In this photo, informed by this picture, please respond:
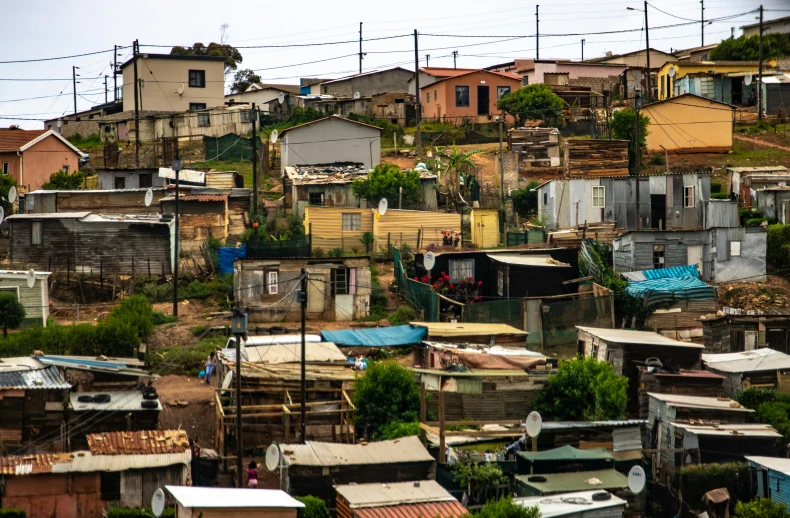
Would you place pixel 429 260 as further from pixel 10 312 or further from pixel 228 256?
pixel 10 312

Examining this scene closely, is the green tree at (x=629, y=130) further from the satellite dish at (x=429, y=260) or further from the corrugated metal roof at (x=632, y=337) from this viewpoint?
the corrugated metal roof at (x=632, y=337)

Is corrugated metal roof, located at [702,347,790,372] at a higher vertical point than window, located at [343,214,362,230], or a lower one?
lower

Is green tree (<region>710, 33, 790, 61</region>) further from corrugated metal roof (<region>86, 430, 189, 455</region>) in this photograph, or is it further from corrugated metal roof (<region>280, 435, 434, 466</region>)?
corrugated metal roof (<region>86, 430, 189, 455</region>)

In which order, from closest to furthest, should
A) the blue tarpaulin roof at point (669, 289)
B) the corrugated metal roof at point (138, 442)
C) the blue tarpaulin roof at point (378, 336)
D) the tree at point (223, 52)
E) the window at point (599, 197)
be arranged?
1. the corrugated metal roof at point (138, 442)
2. the blue tarpaulin roof at point (378, 336)
3. the blue tarpaulin roof at point (669, 289)
4. the window at point (599, 197)
5. the tree at point (223, 52)

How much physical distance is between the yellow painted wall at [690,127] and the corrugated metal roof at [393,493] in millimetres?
33687

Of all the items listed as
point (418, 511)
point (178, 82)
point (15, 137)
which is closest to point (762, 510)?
point (418, 511)

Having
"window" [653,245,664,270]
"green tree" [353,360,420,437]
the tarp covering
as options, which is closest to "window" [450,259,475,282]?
"window" [653,245,664,270]

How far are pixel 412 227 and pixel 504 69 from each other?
3536 cm

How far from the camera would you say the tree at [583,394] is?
27.4m

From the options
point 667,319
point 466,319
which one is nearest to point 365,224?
point 466,319

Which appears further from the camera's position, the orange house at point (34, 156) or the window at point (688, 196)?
the orange house at point (34, 156)

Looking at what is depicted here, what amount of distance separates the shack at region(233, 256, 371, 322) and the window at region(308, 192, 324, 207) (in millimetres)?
9030

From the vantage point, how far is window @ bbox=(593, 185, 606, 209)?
43.6 m

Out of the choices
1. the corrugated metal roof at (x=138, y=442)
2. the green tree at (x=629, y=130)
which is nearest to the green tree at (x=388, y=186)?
the green tree at (x=629, y=130)
